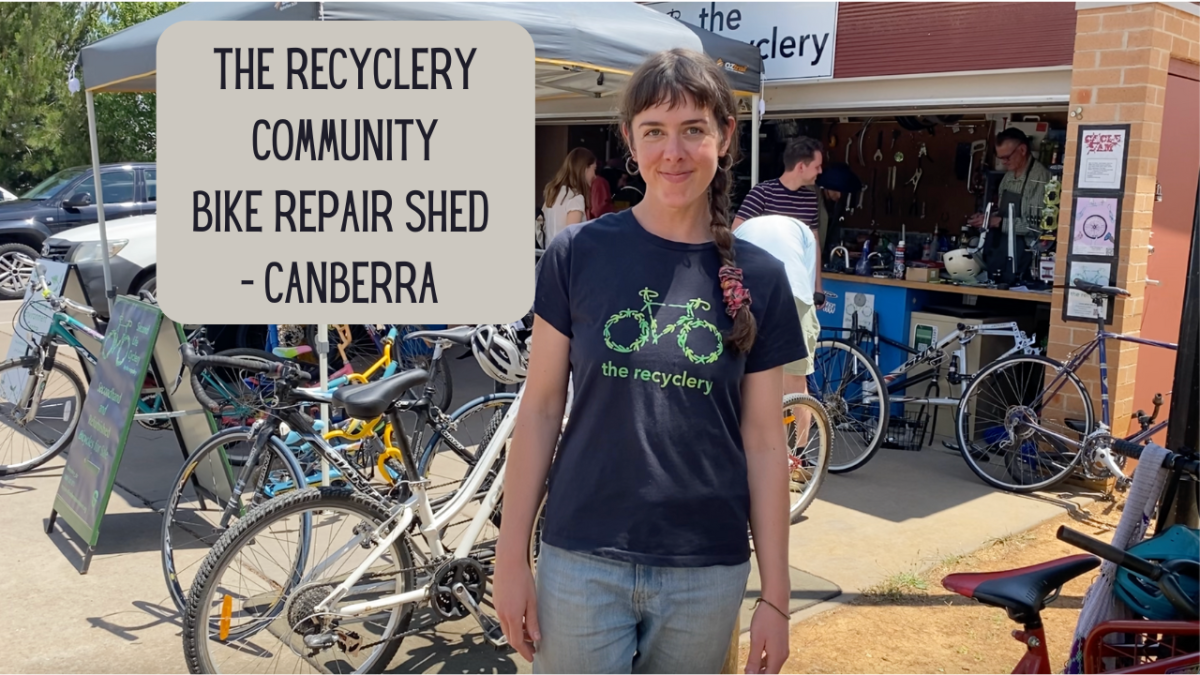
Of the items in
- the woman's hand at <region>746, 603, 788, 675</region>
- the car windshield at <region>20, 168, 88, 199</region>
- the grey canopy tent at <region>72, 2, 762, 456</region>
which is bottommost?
the woman's hand at <region>746, 603, 788, 675</region>

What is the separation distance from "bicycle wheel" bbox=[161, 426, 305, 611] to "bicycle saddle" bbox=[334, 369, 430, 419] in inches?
25.2

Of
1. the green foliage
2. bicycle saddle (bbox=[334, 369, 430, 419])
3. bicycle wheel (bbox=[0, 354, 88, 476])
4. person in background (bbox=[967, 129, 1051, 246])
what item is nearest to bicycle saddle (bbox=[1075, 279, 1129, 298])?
person in background (bbox=[967, 129, 1051, 246])

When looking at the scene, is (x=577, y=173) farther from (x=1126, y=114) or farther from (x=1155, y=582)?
(x=1155, y=582)

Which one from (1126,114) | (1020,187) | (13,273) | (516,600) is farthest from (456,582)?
(13,273)

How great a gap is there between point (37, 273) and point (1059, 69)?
20.3 ft

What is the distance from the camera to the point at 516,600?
1937mm

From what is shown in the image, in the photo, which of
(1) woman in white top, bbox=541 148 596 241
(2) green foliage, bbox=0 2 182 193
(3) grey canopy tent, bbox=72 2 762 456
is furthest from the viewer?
(2) green foliage, bbox=0 2 182 193

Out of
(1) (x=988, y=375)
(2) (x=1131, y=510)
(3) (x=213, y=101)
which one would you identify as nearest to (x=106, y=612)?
(3) (x=213, y=101)

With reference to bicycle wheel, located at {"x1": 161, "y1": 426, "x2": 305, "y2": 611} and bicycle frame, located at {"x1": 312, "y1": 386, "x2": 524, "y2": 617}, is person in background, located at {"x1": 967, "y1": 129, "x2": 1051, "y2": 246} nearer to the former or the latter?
bicycle frame, located at {"x1": 312, "y1": 386, "x2": 524, "y2": 617}

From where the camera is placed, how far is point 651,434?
6.14ft

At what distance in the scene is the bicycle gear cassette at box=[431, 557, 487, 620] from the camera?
3.49 meters

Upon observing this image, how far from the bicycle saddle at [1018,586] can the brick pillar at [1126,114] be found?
377cm

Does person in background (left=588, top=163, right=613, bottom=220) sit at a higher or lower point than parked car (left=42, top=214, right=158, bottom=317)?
higher

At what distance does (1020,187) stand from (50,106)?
752 inches
